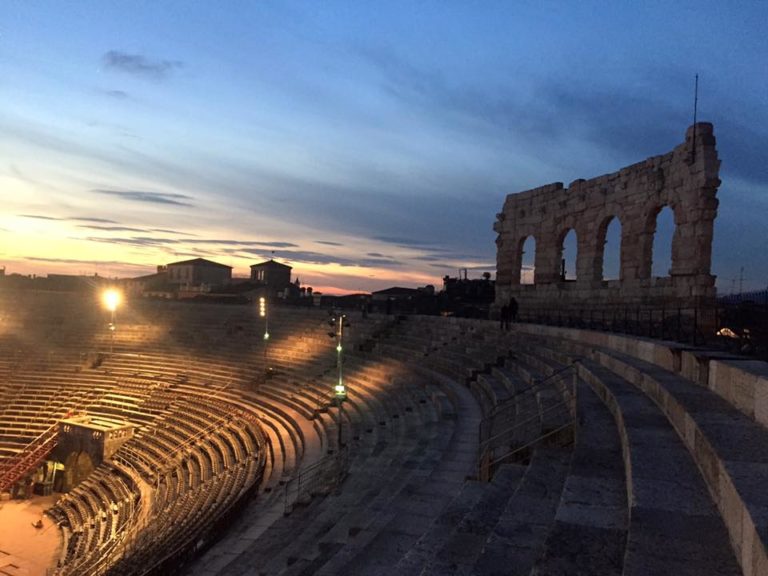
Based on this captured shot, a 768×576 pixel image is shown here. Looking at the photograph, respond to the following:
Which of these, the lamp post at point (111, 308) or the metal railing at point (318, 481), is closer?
the metal railing at point (318, 481)

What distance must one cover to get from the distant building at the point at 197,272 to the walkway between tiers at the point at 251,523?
63.1 m

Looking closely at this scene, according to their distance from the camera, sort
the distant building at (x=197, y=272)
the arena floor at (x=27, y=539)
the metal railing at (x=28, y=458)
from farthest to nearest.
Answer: the distant building at (x=197, y=272), the metal railing at (x=28, y=458), the arena floor at (x=27, y=539)

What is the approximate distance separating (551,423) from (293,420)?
14.5 metres

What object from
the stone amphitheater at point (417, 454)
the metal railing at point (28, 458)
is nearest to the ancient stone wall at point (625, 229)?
the stone amphitheater at point (417, 454)

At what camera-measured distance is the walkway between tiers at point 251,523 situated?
10.0m

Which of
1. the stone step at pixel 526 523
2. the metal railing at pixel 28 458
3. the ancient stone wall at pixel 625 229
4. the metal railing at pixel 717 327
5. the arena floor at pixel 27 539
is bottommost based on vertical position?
the arena floor at pixel 27 539

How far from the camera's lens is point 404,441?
12000 millimetres

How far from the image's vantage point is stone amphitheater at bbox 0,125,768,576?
3920mm

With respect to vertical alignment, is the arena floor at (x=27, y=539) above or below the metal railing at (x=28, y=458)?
below

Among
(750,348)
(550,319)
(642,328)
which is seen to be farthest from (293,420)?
(750,348)

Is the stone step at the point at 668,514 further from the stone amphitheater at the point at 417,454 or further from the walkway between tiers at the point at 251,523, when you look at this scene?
the walkway between tiers at the point at 251,523

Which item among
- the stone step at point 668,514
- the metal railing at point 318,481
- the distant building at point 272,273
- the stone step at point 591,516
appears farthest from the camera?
the distant building at point 272,273

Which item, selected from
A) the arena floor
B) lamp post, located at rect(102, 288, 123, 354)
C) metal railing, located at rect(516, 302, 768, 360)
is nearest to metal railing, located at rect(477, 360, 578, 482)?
metal railing, located at rect(516, 302, 768, 360)

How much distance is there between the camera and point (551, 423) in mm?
7281
